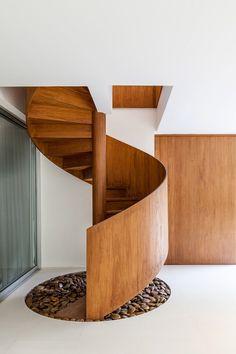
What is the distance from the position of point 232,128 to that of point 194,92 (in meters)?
1.94

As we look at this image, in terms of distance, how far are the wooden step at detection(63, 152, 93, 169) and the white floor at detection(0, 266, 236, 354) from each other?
1820 mm

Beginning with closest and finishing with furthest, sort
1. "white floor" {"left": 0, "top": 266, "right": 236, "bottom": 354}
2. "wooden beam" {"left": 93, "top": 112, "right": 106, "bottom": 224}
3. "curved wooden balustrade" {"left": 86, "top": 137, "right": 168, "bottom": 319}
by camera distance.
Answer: "white floor" {"left": 0, "top": 266, "right": 236, "bottom": 354}, "curved wooden balustrade" {"left": 86, "top": 137, "right": 168, "bottom": 319}, "wooden beam" {"left": 93, "top": 112, "right": 106, "bottom": 224}

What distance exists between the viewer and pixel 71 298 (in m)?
3.57

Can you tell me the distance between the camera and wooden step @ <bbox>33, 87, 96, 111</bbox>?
3.60m

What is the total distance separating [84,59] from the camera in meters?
2.32

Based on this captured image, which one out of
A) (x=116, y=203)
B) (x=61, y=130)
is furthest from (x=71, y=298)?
(x=61, y=130)

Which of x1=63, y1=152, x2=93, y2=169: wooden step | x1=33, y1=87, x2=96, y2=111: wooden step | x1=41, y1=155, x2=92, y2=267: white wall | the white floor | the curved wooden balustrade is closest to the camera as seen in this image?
the white floor

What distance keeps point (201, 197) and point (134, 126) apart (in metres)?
1.59

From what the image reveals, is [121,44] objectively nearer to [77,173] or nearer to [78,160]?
[78,160]

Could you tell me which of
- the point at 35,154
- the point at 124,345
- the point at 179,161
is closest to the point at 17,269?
the point at 35,154

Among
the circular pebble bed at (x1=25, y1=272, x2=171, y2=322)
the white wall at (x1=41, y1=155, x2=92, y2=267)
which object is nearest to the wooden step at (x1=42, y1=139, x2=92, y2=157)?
the white wall at (x1=41, y1=155, x2=92, y2=267)

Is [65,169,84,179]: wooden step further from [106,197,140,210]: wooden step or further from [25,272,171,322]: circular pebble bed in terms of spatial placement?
[25,272,171,322]: circular pebble bed

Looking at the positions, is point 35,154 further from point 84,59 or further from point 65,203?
point 84,59

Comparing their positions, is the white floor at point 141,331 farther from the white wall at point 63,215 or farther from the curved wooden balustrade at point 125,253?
the white wall at point 63,215
